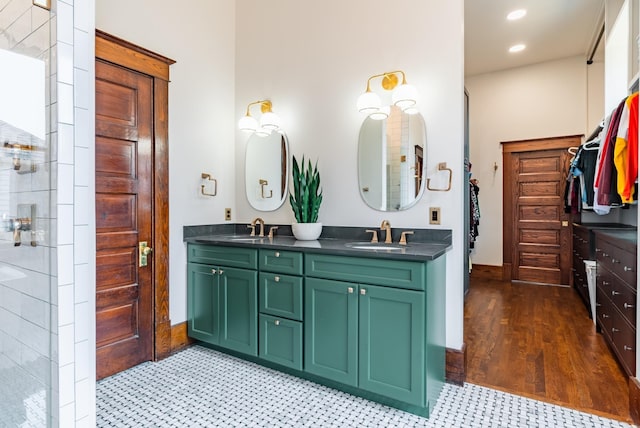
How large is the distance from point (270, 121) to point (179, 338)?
6.55 feet

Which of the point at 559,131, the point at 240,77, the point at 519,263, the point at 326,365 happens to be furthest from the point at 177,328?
the point at 559,131

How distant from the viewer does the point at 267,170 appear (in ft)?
10.5

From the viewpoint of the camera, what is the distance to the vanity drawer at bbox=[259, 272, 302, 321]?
2289 mm

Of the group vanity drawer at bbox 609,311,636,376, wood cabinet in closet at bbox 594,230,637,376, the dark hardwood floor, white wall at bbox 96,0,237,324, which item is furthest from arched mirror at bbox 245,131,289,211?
vanity drawer at bbox 609,311,636,376

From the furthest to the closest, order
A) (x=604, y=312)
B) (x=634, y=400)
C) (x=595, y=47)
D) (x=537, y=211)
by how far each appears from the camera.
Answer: (x=537, y=211) → (x=595, y=47) → (x=604, y=312) → (x=634, y=400)

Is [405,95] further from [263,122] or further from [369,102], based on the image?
[263,122]

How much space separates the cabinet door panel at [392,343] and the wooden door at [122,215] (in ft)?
5.46

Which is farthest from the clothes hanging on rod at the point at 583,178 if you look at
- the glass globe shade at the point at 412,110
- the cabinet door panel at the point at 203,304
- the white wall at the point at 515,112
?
the cabinet door panel at the point at 203,304

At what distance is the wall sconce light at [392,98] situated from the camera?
237 centimetres

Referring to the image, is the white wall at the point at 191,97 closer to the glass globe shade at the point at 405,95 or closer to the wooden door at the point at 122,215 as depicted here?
the wooden door at the point at 122,215

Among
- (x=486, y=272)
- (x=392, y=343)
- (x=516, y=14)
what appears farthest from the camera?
(x=486, y=272)

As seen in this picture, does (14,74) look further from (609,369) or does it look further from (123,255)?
(609,369)

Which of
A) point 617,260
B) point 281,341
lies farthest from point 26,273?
point 617,260

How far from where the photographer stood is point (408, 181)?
2.55 meters
